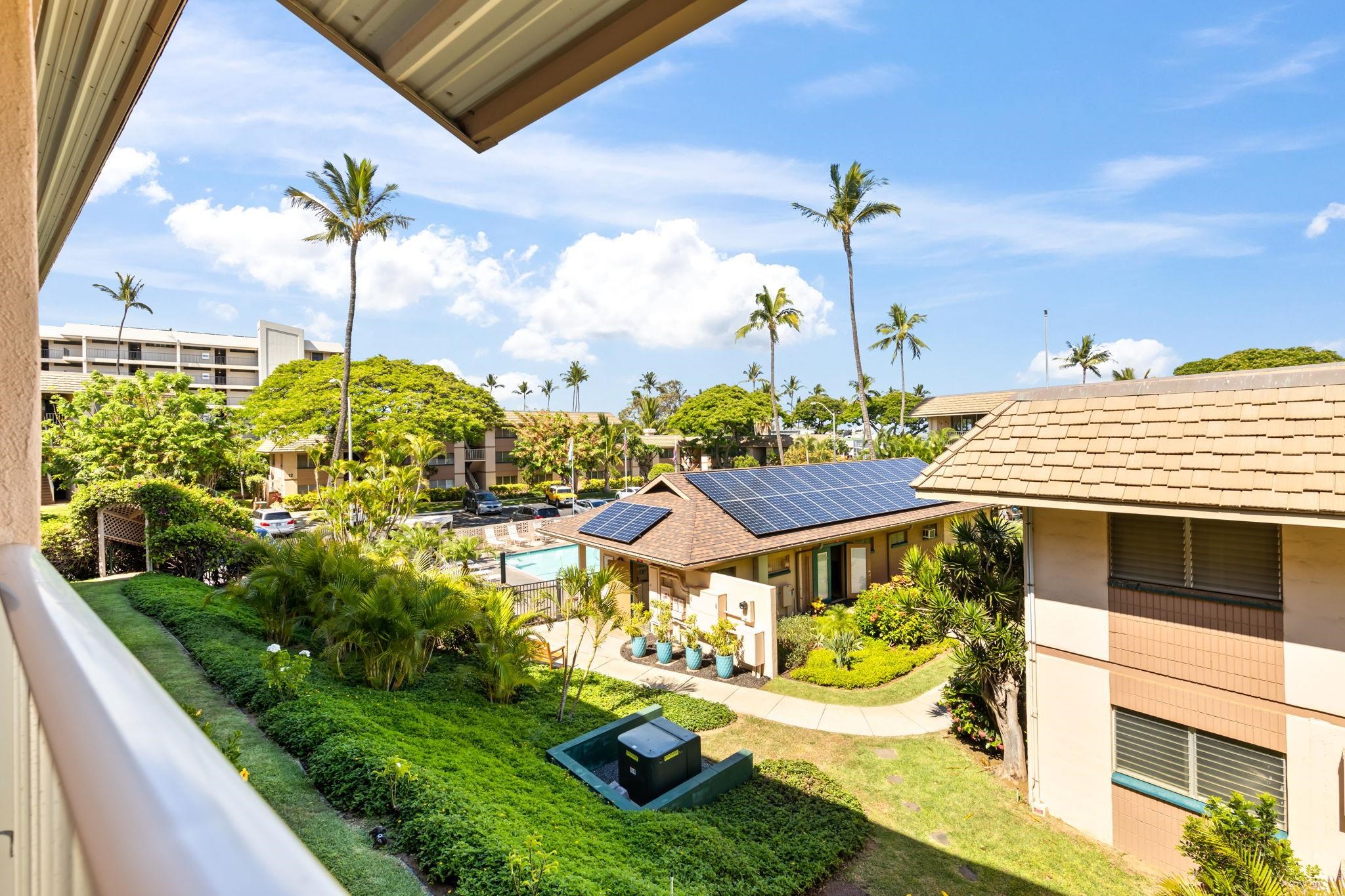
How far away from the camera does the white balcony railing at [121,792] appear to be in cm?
A: 45

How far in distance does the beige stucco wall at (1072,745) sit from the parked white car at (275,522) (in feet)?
98.7

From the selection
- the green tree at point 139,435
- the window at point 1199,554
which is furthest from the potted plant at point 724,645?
the green tree at point 139,435

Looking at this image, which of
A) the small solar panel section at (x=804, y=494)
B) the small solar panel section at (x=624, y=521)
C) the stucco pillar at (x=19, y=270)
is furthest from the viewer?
the small solar panel section at (x=804, y=494)

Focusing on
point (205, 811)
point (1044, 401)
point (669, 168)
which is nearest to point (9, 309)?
point (205, 811)

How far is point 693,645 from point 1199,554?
9732mm

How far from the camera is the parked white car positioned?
Result: 29.2 m

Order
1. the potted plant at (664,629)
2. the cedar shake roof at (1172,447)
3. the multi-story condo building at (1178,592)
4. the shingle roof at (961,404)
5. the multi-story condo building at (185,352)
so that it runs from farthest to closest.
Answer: the multi-story condo building at (185,352) < the shingle roof at (961,404) < the potted plant at (664,629) < the multi-story condo building at (1178,592) < the cedar shake roof at (1172,447)

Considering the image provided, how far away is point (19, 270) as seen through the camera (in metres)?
2.60

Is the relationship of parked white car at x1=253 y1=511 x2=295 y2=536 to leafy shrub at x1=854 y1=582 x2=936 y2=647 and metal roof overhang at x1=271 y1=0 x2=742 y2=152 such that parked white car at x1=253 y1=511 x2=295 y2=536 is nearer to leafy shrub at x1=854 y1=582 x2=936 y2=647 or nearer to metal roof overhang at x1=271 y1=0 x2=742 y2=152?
leafy shrub at x1=854 y1=582 x2=936 y2=647

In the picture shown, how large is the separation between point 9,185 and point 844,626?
15.0 m

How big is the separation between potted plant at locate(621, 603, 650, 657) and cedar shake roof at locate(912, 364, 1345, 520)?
7125mm

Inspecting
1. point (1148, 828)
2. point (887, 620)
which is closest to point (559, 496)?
point (887, 620)

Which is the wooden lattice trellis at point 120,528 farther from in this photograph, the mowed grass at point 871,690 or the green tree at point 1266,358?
the green tree at point 1266,358

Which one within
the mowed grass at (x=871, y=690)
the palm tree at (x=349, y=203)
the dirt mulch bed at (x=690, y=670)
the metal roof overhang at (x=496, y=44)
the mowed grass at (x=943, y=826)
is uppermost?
the palm tree at (x=349, y=203)
